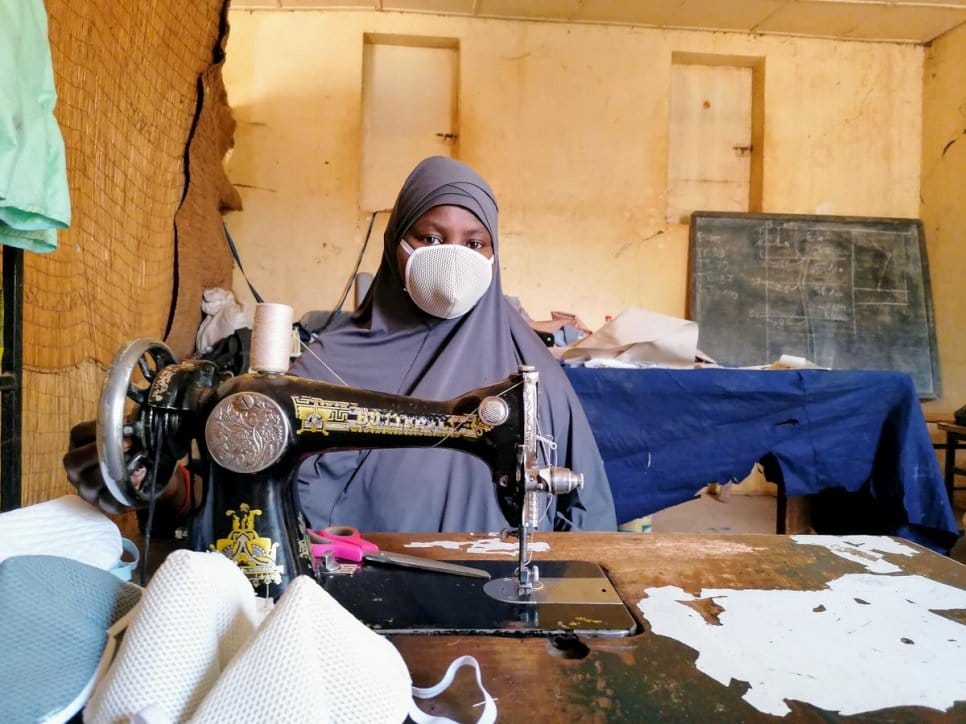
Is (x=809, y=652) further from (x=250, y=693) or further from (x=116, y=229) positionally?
(x=116, y=229)

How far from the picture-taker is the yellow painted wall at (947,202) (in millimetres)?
4273

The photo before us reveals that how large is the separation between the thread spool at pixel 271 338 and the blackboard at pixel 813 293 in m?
3.95

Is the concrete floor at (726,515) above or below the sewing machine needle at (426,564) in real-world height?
below

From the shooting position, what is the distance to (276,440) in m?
0.82

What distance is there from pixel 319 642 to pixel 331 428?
39 centimetres

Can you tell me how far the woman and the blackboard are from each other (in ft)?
9.96

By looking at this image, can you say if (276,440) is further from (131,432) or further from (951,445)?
(951,445)

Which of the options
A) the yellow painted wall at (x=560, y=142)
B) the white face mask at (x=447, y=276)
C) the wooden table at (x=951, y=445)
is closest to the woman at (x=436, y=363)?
the white face mask at (x=447, y=276)

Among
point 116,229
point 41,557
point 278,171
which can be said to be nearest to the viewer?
point 41,557

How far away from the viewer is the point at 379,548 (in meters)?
1.00

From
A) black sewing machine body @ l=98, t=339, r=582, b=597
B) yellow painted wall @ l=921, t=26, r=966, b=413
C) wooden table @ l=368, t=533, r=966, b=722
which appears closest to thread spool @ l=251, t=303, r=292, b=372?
black sewing machine body @ l=98, t=339, r=582, b=597

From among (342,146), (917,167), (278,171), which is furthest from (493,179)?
(917,167)

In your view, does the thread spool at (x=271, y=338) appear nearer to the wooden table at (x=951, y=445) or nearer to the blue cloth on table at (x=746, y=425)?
the blue cloth on table at (x=746, y=425)

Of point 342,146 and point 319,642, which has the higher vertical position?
point 342,146
